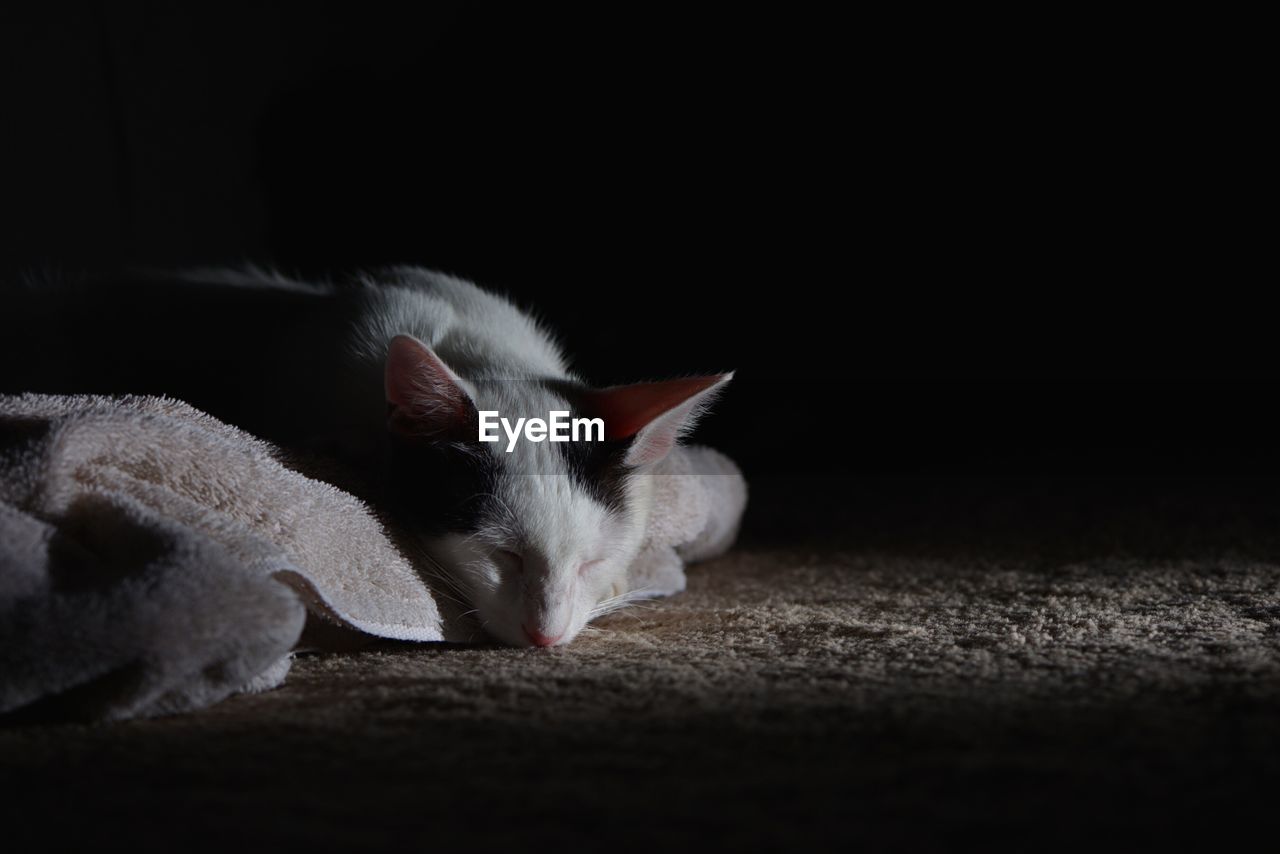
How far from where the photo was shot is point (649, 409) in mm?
1159

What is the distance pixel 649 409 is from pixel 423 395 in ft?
0.74

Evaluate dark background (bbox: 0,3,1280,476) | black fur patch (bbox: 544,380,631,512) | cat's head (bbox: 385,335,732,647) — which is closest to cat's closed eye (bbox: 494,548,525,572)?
cat's head (bbox: 385,335,732,647)

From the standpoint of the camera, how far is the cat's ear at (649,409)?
114 cm

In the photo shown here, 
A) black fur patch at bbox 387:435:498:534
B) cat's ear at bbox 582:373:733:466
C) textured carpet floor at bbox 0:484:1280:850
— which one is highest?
cat's ear at bbox 582:373:733:466

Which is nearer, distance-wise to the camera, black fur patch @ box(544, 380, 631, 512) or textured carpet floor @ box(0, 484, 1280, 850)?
textured carpet floor @ box(0, 484, 1280, 850)

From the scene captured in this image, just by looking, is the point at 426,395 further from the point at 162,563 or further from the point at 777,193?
the point at 777,193

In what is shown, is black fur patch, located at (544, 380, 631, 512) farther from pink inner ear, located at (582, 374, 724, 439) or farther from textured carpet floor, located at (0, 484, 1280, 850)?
textured carpet floor, located at (0, 484, 1280, 850)

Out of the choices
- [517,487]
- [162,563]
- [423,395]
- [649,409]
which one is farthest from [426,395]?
[162,563]

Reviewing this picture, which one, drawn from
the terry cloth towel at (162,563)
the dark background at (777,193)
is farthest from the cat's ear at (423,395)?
the dark background at (777,193)

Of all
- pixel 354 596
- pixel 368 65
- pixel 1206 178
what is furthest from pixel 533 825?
pixel 1206 178

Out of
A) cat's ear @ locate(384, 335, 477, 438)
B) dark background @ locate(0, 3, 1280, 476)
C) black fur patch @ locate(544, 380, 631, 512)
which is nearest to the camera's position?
cat's ear @ locate(384, 335, 477, 438)

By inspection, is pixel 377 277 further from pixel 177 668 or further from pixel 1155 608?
pixel 1155 608

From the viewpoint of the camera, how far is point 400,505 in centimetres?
115

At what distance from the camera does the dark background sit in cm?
230
